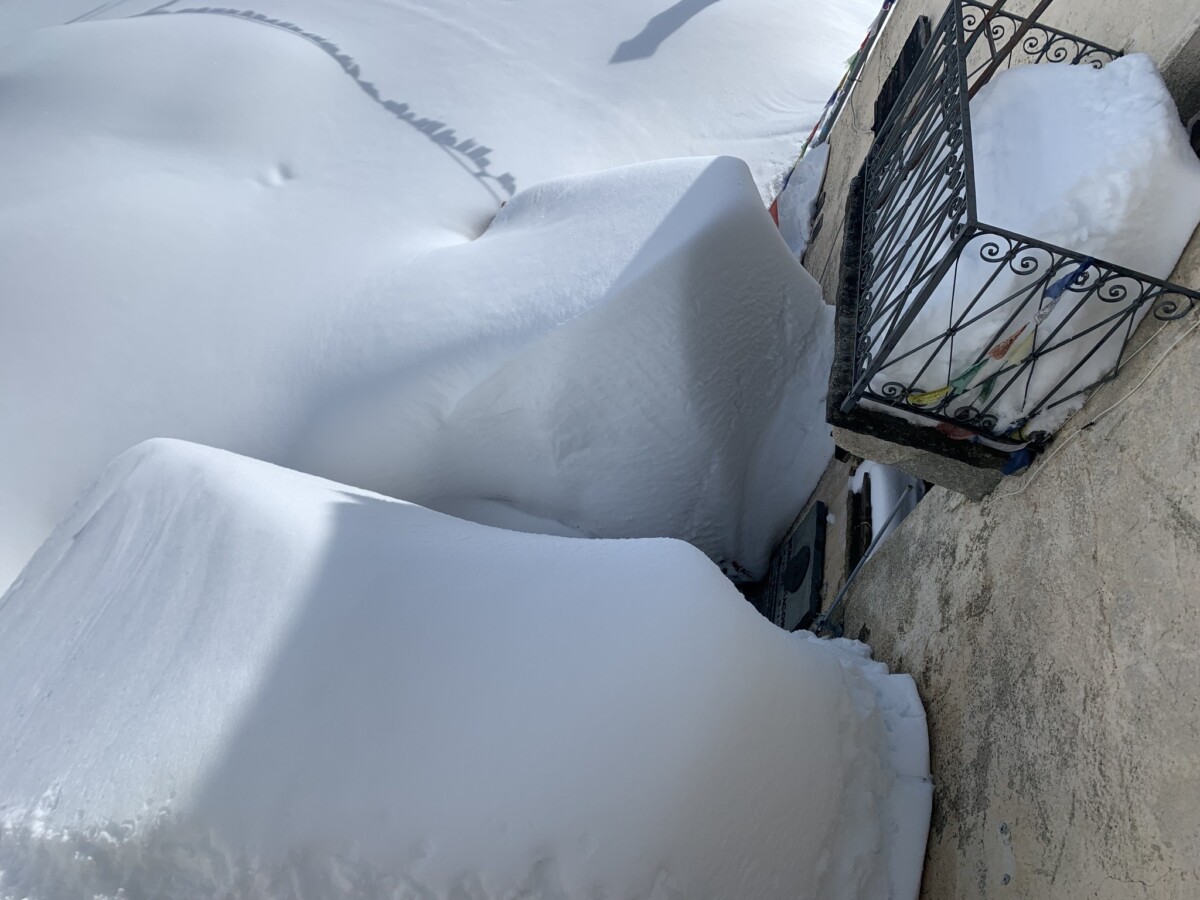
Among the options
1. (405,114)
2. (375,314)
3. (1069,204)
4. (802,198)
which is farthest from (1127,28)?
(405,114)

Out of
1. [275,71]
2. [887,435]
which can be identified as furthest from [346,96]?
[887,435]

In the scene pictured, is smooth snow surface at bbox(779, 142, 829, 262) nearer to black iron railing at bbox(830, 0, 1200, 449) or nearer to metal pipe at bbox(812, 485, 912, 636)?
metal pipe at bbox(812, 485, 912, 636)

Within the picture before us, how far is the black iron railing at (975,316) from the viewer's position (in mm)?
1600

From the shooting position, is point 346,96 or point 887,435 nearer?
point 887,435

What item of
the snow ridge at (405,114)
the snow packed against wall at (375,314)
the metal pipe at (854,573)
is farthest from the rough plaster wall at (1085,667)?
the snow ridge at (405,114)

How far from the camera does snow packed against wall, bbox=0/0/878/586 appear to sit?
3598mm

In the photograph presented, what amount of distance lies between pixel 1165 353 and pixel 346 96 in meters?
5.47

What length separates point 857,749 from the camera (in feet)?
6.84

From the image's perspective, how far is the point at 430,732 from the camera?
1.76m

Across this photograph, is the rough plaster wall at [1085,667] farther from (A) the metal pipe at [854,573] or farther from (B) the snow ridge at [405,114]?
(B) the snow ridge at [405,114]

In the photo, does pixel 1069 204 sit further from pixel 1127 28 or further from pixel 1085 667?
pixel 1085 667

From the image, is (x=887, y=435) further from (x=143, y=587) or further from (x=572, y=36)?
(x=572, y=36)

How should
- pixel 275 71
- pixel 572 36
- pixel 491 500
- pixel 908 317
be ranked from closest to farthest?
pixel 908 317
pixel 491 500
pixel 275 71
pixel 572 36

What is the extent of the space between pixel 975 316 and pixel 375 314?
9.24 ft
